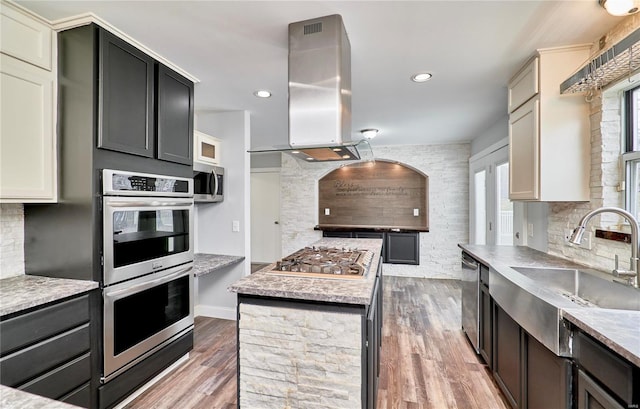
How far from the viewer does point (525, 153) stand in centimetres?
228

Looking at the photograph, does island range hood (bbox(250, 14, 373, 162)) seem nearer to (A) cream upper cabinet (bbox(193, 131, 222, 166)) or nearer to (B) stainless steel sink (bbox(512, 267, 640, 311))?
(B) stainless steel sink (bbox(512, 267, 640, 311))

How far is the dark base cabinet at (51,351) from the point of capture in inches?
53.4

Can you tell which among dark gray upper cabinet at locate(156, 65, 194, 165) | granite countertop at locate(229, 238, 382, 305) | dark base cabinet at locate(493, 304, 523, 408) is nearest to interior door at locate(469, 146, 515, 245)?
dark base cabinet at locate(493, 304, 523, 408)

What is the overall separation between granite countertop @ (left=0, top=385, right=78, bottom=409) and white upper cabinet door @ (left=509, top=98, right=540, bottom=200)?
267 centimetres

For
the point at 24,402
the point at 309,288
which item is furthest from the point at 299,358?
the point at 24,402

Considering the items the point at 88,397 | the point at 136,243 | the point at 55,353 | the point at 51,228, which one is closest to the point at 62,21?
the point at 51,228

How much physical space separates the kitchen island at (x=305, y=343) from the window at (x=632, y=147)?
5.74ft

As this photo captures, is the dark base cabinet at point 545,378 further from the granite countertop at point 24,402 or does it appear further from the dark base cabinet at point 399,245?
the dark base cabinet at point 399,245

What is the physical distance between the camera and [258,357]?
1.44 m

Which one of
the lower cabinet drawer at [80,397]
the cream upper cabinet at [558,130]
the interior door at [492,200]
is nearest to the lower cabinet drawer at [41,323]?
the lower cabinet drawer at [80,397]

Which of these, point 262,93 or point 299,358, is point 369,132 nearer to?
point 262,93

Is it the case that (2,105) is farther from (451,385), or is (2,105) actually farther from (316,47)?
(451,385)

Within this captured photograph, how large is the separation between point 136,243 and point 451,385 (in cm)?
253

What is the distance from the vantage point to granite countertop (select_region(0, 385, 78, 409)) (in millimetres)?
627
